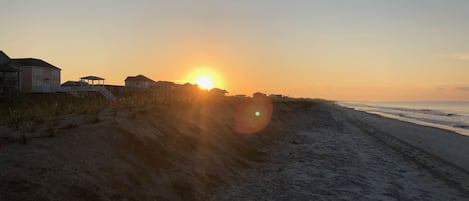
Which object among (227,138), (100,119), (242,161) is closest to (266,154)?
(227,138)

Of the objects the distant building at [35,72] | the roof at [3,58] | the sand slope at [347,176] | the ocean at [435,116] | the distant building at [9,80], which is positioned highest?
the roof at [3,58]

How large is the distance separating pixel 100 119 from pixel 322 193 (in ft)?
24.1

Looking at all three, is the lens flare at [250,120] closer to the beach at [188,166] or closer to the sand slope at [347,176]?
the sand slope at [347,176]

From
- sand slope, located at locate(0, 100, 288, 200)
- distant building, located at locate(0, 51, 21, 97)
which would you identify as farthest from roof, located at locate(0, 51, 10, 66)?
→ sand slope, located at locate(0, 100, 288, 200)

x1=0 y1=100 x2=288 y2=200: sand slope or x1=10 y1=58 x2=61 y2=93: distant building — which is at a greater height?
x1=10 y1=58 x2=61 y2=93: distant building

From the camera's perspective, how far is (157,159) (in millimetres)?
11031

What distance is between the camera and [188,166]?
1164cm

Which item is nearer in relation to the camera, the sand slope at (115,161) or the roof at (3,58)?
the sand slope at (115,161)

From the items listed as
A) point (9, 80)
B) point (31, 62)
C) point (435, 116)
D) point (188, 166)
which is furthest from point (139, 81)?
point (188, 166)

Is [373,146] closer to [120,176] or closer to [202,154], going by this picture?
[202,154]

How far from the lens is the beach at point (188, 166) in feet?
26.1

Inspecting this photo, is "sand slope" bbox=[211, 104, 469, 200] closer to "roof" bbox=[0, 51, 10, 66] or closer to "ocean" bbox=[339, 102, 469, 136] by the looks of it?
"ocean" bbox=[339, 102, 469, 136]

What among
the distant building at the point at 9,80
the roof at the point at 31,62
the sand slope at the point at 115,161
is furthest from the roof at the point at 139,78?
the sand slope at the point at 115,161

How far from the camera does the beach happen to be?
7957 millimetres
